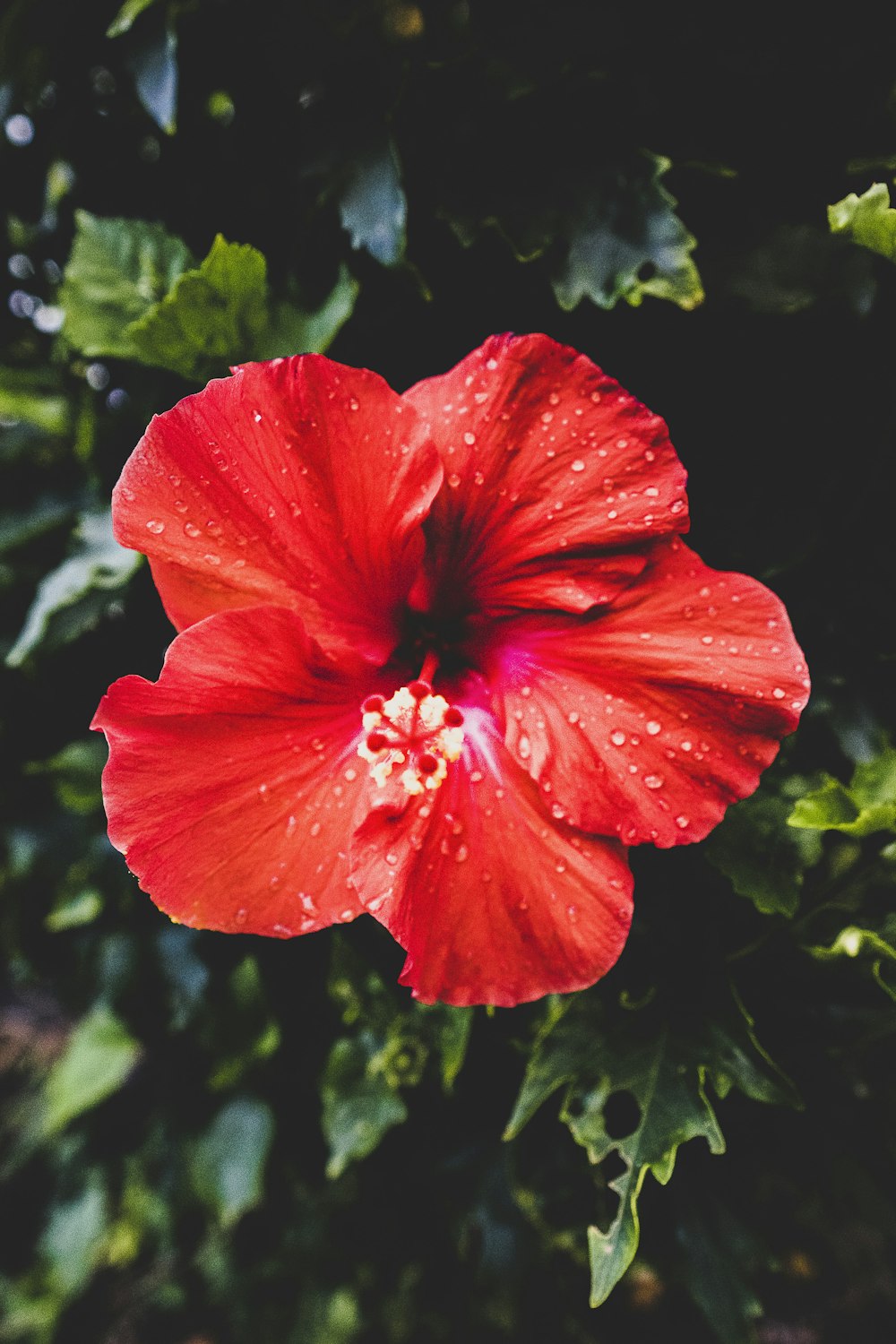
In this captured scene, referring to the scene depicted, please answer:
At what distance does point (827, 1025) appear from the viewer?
1.18 metres

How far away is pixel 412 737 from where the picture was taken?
34.6 inches

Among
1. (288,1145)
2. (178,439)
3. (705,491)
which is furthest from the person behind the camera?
(288,1145)

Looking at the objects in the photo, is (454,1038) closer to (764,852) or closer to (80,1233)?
(764,852)

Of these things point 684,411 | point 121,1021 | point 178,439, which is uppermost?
point 178,439

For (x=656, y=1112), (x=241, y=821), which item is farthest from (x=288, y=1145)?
(x=241, y=821)

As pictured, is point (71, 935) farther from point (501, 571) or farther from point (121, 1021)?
point (501, 571)

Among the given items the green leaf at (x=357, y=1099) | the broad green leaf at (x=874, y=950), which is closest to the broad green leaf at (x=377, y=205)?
the broad green leaf at (x=874, y=950)

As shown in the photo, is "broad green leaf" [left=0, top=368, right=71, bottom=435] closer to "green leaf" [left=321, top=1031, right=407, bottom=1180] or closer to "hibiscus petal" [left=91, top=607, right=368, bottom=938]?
"hibiscus petal" [left=91, top=607, right=368, bottom=938]

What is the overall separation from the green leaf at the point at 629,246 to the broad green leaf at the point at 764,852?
57 cm

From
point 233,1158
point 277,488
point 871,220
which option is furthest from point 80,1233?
point 871,220

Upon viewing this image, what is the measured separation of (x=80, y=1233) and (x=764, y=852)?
192cm

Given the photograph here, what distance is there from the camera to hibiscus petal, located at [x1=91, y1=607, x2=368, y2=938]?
0.84 meters

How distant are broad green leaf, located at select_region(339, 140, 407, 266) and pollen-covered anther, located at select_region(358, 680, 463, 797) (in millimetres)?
520

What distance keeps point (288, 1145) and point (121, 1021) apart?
408 millimetres
